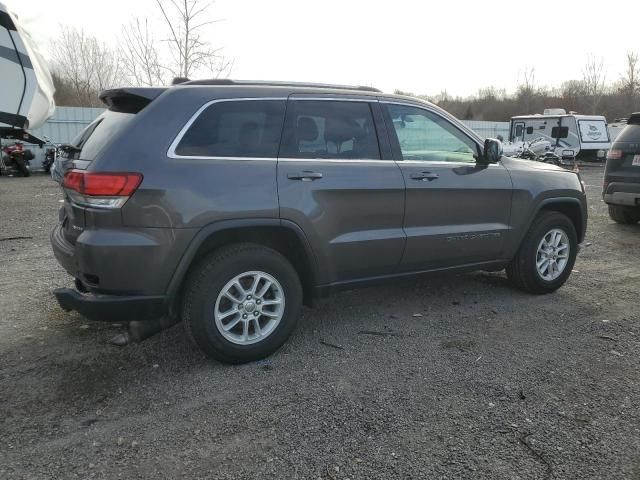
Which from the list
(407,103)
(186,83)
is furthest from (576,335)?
(186,83)

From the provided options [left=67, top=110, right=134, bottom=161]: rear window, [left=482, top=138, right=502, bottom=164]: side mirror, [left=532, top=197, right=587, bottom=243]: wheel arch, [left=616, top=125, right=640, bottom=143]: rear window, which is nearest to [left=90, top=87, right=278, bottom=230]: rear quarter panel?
[left=67, top=110, right=134, bottom=161]: rear window

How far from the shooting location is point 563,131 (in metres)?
23.2

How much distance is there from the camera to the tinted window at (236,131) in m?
3.48

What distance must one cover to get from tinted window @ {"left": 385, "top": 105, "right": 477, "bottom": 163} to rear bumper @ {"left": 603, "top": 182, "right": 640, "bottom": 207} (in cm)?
502

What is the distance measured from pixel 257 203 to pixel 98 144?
109 centimetres

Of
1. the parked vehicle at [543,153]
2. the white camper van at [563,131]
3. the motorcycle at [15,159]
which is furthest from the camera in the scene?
the white camper van at [563,131]

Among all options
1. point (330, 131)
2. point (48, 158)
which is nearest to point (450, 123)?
point (330, 131)

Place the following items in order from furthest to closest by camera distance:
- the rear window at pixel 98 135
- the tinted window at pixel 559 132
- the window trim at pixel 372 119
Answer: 1. the tinted window at pixel 559 132
2. the window trim at pixel 372 119
3. the rear window at pixel 98 135

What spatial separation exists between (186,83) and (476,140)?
254 centimetres

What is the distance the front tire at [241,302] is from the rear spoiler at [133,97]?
3.57 ft

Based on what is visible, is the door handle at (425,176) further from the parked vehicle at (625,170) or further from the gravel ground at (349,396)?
the parked vehicle at (625,170)

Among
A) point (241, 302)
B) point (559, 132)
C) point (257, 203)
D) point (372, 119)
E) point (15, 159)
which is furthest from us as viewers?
point (559, 132)

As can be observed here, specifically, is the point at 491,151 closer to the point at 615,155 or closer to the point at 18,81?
the point at 615,155

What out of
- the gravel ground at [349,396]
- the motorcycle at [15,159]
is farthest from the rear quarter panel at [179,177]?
the motorcycle at [15,159]
